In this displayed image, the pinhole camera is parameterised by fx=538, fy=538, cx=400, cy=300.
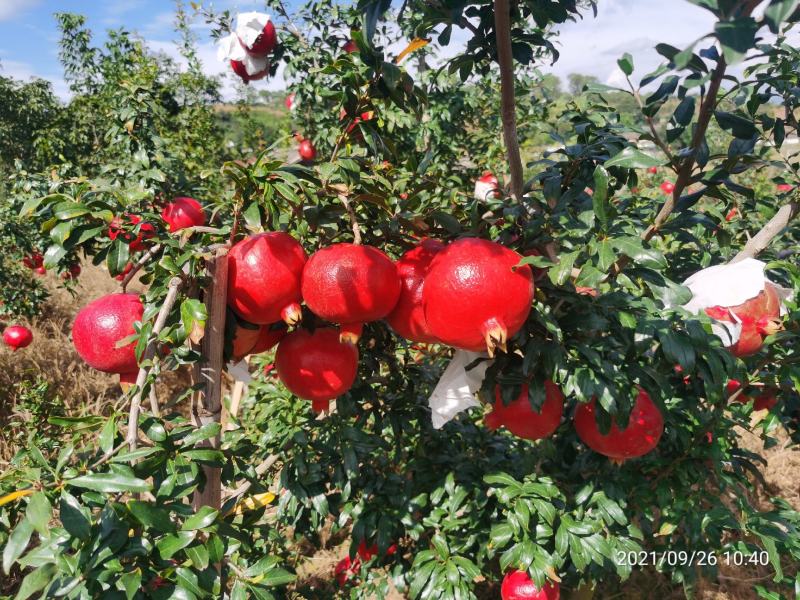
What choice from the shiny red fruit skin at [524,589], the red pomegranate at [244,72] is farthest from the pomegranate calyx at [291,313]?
the red pomegranate at [244,72]

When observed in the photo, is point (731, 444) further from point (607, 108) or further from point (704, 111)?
point (704, 111)

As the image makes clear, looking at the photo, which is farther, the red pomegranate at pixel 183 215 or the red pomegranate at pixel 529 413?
the red pomegranate at pixel 183 215

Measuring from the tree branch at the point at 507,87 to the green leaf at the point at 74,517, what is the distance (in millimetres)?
801

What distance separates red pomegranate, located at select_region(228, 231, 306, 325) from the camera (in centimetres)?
84

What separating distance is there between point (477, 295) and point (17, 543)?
0.61 meters

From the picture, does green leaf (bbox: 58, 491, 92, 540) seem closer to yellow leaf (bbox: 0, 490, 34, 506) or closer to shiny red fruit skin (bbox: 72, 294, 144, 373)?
yellow leaf (bbox: 0, 490, 34, 506)

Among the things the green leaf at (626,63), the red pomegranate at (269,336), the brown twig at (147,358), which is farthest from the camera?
the red pomegranate at (269,336)

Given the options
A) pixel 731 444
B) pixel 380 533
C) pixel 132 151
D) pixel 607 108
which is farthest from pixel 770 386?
pixel 132 151

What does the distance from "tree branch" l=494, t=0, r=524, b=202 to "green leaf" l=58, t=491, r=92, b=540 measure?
80 cm

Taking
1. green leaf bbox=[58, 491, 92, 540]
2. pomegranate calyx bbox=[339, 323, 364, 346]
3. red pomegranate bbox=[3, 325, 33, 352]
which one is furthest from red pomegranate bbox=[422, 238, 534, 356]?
red pomegranate bbox=[3, 325, 33, 352]

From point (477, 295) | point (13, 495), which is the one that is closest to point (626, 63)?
point (477, 295)

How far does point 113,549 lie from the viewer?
63 cm

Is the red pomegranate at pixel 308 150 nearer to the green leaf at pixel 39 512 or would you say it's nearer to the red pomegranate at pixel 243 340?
the red pomegranate at pixel 243 340

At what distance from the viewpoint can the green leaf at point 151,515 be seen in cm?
63
